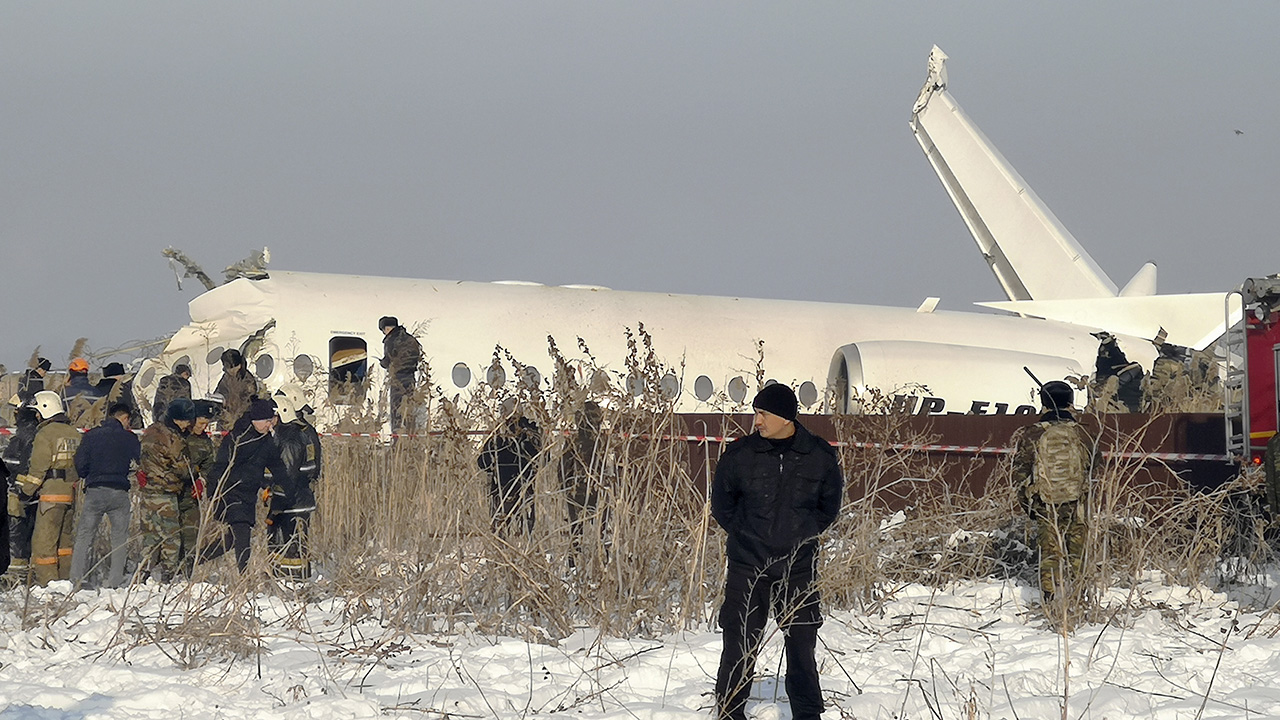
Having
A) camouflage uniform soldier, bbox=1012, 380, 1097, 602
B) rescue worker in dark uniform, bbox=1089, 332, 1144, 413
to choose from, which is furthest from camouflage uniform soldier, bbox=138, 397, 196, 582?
rescue worker in dark uniform, bbox=1089, 332, 1144, 413

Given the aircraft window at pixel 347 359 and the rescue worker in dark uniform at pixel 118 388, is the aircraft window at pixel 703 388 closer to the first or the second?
the aircraft window at pixel 347 359

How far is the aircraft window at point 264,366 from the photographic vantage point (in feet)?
56.1

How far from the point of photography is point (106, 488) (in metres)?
10.7

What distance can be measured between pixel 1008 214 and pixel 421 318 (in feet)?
48.5

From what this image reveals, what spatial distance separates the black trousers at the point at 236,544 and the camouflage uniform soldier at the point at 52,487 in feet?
4.58

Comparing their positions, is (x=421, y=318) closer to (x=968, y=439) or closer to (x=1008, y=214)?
(x=968, y=439)

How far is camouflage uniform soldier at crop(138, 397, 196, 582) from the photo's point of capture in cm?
1078

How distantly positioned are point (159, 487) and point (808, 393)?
40.6 ft

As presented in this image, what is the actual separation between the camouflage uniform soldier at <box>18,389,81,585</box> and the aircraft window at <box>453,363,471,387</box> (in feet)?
25.4

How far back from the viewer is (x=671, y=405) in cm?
894

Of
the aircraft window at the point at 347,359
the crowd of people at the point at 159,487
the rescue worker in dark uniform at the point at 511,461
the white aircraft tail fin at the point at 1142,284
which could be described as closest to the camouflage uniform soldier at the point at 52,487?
the crowd of people at the point at 159,487

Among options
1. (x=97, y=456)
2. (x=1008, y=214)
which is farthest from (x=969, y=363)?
(x=97, y=456)

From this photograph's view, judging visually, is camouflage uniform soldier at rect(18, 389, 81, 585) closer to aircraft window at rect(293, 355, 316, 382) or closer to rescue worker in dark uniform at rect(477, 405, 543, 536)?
rescue worker in dark uniform at rect(477, 405, 543, 536)

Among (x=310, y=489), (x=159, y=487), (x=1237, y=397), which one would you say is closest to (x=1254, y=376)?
(x=1237, y=397)
